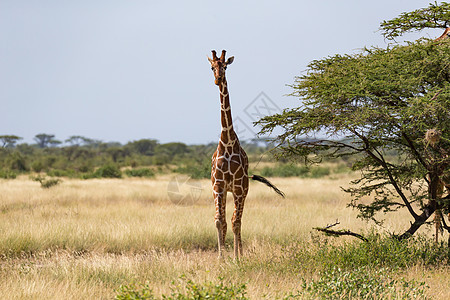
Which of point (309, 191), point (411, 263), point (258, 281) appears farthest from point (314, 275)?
point (309, 191)

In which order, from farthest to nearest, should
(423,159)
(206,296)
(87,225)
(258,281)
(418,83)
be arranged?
(87,225), (423,159), (418,83), (258,281), (206,296)

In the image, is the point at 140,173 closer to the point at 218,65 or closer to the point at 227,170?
the point at 227,170

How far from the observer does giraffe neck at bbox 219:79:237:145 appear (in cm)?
845

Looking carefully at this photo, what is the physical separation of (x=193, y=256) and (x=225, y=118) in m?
3.36

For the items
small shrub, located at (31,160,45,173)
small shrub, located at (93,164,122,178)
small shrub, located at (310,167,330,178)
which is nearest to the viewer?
small shrub, located at (93,164,122,178)

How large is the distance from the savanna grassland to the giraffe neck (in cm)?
225

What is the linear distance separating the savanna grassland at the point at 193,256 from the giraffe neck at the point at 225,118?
2.25m

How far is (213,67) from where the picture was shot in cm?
810

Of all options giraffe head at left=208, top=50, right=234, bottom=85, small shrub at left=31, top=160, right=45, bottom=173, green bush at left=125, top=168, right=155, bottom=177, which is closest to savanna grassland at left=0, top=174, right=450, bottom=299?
giraffe head at left=208, top=50, right=234, bottom=85

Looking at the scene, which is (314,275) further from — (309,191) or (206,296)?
(309,191)

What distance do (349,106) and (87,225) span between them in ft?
24.2

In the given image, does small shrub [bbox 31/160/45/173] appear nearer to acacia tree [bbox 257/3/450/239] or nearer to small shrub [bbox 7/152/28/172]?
small shrub [bbox 7/152/28/172]

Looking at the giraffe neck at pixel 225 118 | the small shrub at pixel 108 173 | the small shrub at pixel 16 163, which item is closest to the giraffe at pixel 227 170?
the giraffe neck at pixel 225 118

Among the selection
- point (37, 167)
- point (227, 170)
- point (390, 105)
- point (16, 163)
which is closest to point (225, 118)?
point (227, 170)
